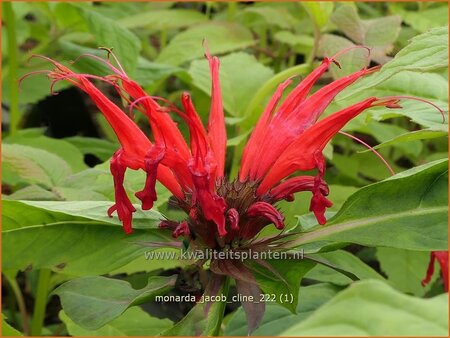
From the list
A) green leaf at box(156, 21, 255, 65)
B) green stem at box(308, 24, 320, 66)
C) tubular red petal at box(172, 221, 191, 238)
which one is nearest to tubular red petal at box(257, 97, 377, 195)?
tubular red petal at box(172, 221, 191, 238)

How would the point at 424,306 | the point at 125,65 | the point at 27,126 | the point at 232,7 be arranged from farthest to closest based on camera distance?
the point at 27,126 → the point at 232,7 → the point at 125,65 → the point at 424,306

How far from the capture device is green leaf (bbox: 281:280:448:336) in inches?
17.4

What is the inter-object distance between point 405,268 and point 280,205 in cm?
29

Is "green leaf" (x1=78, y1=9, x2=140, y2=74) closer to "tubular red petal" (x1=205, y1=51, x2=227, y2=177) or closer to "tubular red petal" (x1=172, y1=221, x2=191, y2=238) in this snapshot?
"tubular red petal" (x1=205, y1=51, x2=227, y2=177)

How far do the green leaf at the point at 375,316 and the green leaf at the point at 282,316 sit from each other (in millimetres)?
514

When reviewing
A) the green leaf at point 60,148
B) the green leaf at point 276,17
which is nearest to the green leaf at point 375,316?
the green leaf at point 60,148

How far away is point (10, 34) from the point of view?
1.53 meters

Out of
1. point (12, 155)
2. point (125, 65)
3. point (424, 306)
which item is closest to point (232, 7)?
point (125, 65)

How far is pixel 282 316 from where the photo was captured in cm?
101

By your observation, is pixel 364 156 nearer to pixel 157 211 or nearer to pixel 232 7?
pixel 232 7

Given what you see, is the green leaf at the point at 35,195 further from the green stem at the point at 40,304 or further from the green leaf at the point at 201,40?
the green leaf at the point at 201,40

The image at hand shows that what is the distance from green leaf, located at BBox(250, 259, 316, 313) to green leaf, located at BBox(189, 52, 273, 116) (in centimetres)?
57

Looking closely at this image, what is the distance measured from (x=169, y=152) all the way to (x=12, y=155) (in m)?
0.45

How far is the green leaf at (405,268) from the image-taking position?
1.20 metres
